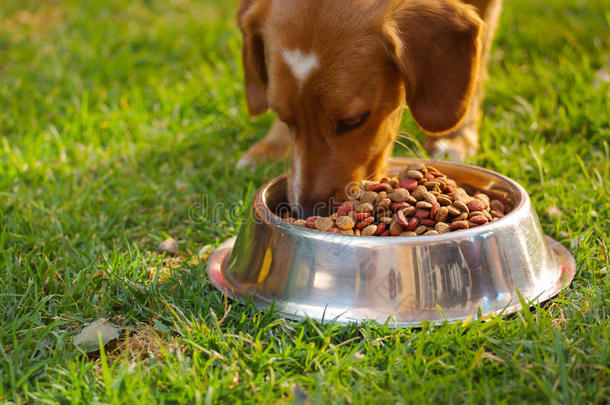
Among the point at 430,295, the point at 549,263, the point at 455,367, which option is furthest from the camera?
the point at 549,263

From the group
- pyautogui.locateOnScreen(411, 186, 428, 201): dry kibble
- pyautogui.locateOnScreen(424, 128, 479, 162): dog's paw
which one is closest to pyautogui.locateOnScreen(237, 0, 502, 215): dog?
pyautogui.locateOnScreen(411, 186, 428, 201): dry kibble

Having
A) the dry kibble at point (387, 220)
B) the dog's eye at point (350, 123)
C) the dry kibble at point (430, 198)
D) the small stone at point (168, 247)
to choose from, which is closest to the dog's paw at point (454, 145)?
the dog's eye at point (350, 123)

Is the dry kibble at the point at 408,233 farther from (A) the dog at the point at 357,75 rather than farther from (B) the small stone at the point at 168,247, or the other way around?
(B) the small stone at the point at 168,247

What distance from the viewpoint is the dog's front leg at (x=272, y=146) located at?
3594 millimetres

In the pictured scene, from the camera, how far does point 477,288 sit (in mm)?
2045

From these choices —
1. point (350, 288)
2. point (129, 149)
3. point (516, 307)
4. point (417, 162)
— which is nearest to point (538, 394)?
point (516, 307)

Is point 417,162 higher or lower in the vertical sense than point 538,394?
higher

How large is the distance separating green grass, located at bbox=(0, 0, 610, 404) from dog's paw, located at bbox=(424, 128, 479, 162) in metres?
0.11

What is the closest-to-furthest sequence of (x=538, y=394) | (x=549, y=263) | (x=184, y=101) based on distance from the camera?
(x=538, y=394) → (x=549, y=263) → (x=184, y=101)

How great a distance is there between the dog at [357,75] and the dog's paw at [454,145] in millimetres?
812

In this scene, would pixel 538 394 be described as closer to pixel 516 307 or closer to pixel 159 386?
pixel 516 307

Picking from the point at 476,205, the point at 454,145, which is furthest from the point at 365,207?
the point at 454,145

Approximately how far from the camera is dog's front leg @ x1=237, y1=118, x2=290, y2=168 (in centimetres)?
359

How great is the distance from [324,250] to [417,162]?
87cm
